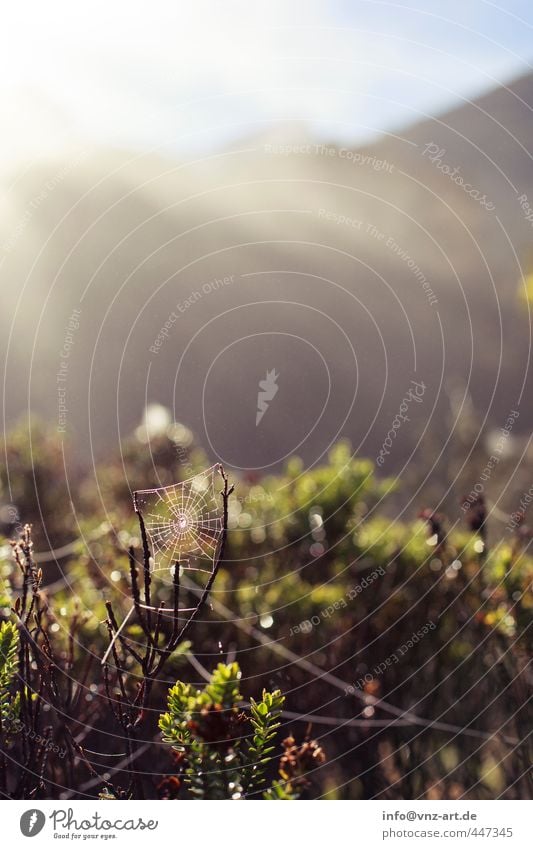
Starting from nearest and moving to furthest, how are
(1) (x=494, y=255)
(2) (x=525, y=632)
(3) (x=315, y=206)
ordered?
1. (2) (x=525, y=632)
2. (3) (x=315, y=206)
3. (1) (x=494, y=255)

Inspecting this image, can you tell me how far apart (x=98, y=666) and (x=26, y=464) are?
5.46 feet

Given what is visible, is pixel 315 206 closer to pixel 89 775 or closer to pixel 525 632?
pixel 525 632

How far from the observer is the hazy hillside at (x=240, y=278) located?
9.09 ft

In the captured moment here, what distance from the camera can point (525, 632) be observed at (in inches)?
69.9

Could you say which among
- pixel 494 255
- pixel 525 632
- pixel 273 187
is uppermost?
pixel 494 255

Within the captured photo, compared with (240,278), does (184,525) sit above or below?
below

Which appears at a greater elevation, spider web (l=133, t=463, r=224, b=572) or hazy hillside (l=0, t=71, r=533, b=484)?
hazy hillside (l=0, t=71, r=533, b=484)

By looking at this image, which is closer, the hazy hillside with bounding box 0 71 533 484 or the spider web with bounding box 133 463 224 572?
the spider web with bounding box 133 463 224 572

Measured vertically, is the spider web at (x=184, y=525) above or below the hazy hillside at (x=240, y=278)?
below

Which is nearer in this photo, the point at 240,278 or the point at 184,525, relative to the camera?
the point at 184,525

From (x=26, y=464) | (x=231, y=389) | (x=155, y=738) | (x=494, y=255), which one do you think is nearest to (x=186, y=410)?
(x=231, y=389)

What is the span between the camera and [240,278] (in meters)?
3.79

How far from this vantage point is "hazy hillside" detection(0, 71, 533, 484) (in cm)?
277

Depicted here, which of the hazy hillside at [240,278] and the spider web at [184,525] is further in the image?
the hazy hillside at [240,278]
